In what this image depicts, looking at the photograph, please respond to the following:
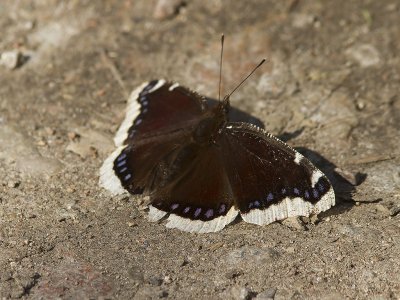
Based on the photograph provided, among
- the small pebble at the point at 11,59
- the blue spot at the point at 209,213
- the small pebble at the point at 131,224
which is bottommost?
the small pebble at the point at 131,224

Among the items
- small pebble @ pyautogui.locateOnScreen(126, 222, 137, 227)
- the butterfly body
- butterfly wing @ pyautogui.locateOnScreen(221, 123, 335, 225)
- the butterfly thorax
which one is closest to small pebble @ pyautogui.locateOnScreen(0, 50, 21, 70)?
the butterfly body

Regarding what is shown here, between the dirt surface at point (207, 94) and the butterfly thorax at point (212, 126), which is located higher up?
the butterfly thorax at point (212, 126)

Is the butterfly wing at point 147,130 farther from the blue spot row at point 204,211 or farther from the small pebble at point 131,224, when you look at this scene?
the blue spot row at point 204,211

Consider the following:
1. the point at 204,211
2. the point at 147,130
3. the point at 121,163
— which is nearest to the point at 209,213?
the point at 204,211

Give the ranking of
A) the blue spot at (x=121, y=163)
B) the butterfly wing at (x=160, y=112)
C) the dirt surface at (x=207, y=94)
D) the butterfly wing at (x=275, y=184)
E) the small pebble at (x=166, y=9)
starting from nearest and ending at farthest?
1. the dirt surface at (x=207, y=94)
2. the butterfly wing at (x=275, y=184)
3. the blue spot at (x=121, y=163)
4. the butterfly wing at (x=160, y=112)
5. the small pebble at (x=166, y=9)

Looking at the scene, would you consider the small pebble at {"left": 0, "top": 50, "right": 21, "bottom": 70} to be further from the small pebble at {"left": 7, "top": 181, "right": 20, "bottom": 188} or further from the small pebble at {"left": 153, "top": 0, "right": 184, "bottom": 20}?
the small pebble at {"left": 7, "top": 181, "right": 20, "bottom": 188}

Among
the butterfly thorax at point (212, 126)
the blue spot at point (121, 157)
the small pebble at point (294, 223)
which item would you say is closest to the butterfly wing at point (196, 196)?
the butterfly thorax at point (212, 126)

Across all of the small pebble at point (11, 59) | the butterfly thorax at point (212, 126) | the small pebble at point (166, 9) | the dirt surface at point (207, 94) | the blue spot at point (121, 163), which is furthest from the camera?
the small pebble at point (166, 9)
